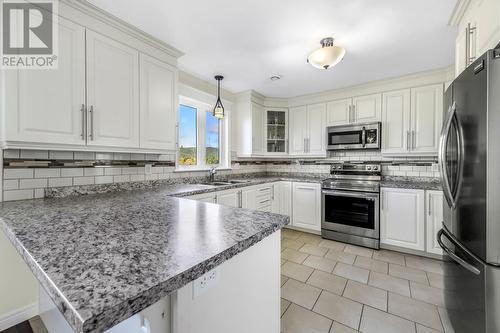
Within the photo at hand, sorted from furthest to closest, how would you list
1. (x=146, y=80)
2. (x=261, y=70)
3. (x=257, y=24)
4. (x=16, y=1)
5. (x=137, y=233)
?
(x=261, y=70)
(x=146, y=80)
(x=257, y=24)
(x=16, y=1)
(x=137, y=233)

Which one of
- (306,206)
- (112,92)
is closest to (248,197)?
(306,206)

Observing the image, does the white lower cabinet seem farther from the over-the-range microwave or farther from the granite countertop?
the granite countertop

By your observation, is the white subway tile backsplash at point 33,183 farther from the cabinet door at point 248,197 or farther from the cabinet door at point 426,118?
the cabinet door at point 426,118

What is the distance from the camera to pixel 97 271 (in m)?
0.57

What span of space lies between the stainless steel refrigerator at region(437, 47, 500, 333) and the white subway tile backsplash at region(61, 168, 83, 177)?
2755 millimetres

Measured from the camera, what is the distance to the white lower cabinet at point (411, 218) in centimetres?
259

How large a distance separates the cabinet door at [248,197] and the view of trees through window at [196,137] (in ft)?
2.51

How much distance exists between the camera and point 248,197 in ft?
10.4

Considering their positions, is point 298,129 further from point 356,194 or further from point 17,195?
point 17,195

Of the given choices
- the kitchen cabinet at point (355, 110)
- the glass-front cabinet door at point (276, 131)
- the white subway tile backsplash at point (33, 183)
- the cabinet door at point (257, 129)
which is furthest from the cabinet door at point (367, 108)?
the white subway tile backsplash at point (33, 183)

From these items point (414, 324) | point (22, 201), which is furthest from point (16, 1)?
point (414, 324)

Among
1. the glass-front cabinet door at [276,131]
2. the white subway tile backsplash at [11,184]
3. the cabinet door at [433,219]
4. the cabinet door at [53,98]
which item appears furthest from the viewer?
the glass-front cabinet door at [276,131]

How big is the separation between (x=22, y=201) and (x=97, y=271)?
5.15 feet

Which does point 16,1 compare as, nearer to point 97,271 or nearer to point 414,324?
point 97,271
